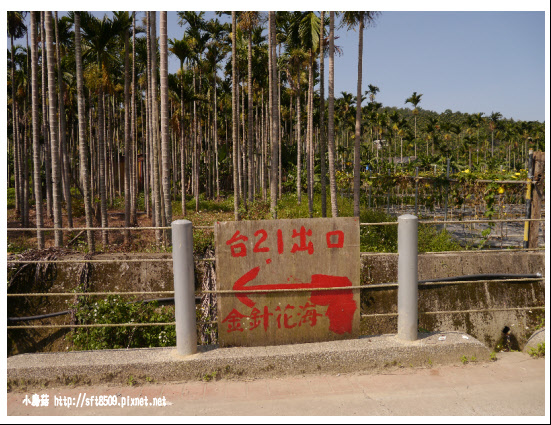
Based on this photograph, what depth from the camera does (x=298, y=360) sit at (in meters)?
4.58

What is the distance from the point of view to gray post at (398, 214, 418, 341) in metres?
4.66

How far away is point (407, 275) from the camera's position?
471 centimetres

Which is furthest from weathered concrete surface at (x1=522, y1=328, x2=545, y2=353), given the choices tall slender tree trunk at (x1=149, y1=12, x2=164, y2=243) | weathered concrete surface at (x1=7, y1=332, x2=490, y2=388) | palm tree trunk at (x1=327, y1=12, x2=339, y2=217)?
palm tree trunk at (x1=327, y1=12, x2=339, y2=217)

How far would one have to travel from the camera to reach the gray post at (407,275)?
4664 mm

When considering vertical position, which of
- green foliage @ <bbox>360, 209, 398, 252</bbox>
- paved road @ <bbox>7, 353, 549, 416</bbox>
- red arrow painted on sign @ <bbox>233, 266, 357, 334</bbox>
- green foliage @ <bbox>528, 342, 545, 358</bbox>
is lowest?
paved road @ <bbox>7, 353, 549, 416</bbox>

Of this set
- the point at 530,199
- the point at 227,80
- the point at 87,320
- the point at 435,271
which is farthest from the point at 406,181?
the point at 227,80

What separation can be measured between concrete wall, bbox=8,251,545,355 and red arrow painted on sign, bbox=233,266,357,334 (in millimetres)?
1846

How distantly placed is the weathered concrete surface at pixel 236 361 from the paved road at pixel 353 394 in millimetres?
90

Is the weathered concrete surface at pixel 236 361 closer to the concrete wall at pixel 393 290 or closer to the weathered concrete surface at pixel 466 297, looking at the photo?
the concrete wall at pixel 393 290

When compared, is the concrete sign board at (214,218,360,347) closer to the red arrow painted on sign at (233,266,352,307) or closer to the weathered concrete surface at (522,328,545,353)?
the red arrow painted on sign at (233,266,352,307)

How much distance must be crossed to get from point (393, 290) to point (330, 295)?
8.53 feet

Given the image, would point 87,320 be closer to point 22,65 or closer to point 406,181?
point 406,181

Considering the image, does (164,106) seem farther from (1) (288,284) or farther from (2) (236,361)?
(2) (236,361)

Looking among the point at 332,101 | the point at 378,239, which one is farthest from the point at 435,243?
the point at 332,101
